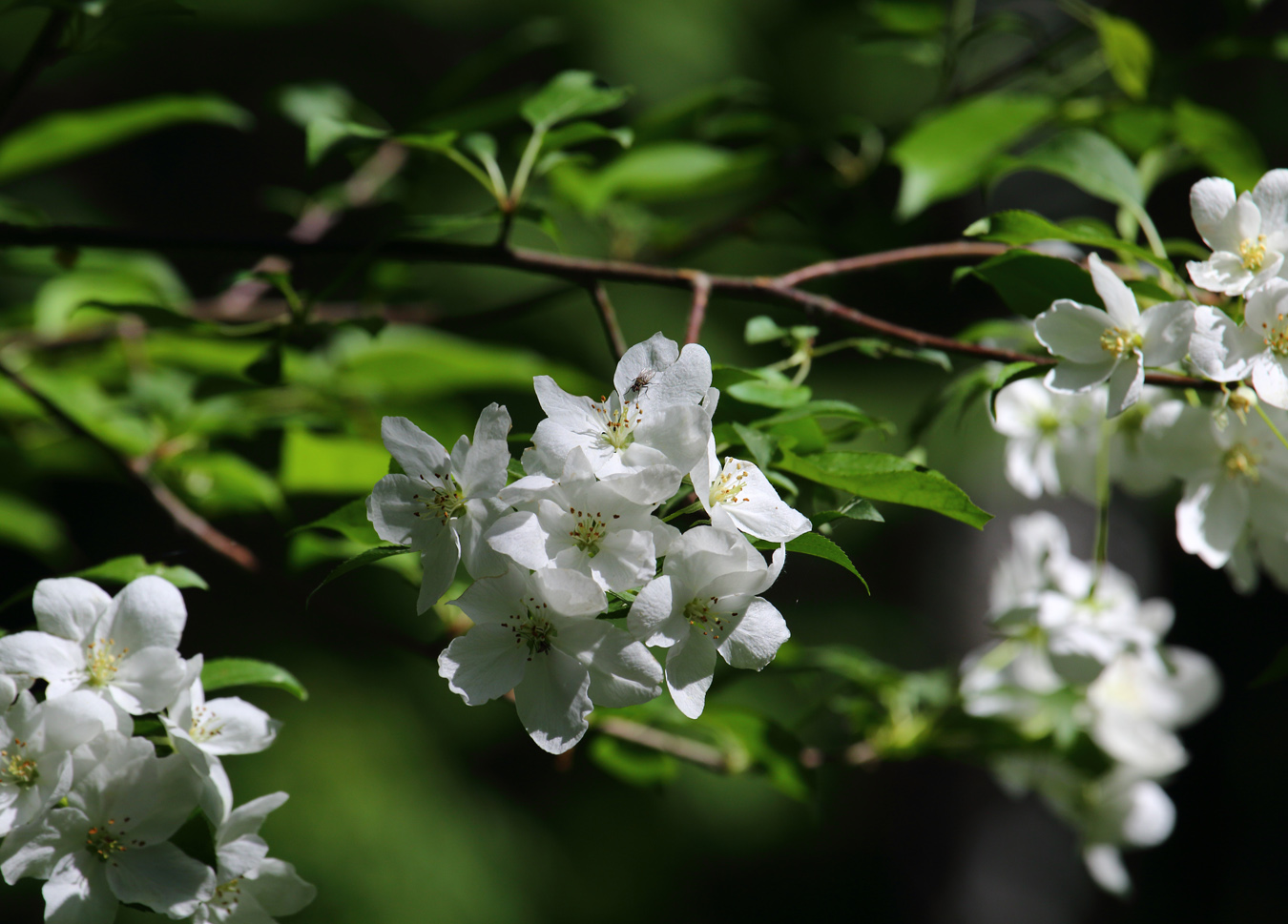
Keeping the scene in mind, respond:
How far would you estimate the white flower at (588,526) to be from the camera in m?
0.62

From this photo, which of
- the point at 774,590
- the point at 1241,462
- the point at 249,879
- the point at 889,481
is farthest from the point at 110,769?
the point at 774,590

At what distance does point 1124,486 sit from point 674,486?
79 cm

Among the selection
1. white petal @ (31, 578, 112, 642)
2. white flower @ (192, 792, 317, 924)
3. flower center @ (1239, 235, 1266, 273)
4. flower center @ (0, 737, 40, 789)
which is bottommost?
white flower @ (192, 792, 317, 924)

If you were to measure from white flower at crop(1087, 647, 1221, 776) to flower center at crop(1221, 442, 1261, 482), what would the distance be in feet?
1.57

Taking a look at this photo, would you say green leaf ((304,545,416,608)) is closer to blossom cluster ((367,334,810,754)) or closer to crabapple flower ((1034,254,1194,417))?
blossom cluster ((367,334,810,754))

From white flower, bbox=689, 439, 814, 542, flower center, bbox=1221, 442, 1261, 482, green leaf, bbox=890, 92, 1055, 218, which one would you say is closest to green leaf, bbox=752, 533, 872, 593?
white flower, bbox=689, 439, 814, 542

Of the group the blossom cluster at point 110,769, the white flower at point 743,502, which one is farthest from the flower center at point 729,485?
the blossom cluster at point 110,769

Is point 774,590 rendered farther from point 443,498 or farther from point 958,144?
point 443,498

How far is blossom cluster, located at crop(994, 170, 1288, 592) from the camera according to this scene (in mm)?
754

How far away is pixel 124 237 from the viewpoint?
3.25ft

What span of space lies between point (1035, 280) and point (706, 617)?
0.46 metres

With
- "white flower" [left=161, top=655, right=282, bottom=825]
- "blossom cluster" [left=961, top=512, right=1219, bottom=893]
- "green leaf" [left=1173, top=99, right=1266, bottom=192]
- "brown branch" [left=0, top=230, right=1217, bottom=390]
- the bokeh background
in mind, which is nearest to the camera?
"white flower" [left=161, top=655, right=282, bottom=825]

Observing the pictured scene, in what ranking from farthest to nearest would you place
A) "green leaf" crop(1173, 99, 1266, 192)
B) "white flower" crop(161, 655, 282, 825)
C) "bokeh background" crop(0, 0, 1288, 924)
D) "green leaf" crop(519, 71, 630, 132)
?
1. "bokeh background" crop(0, 0, 1288, 924)
2. "green leaf" crop(1173, 99, 1266, 192)
3. "green leaf" crop(519, 71, 630, 132)
4. "white flower" crop(161, 655, 282, 825)

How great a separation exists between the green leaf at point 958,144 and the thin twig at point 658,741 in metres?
0.76
